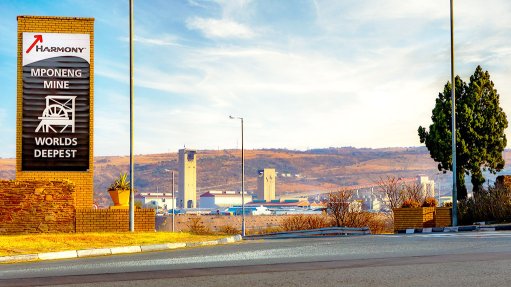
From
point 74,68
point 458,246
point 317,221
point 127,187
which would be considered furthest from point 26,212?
point 317,221

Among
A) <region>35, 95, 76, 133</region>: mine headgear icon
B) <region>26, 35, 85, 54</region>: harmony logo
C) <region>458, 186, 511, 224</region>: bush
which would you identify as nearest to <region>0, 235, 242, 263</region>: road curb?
<region>35, 95, 76, 133</region>: mine headgear icon

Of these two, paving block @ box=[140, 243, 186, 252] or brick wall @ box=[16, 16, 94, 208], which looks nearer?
paving block @ box=[140, 243, 186, 252]

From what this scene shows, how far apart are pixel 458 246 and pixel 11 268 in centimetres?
1016

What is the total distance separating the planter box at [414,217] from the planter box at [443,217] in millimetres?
194

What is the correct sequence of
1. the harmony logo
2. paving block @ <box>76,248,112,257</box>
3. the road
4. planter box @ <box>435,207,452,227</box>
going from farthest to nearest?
planter box @ <box>435,207,452,227</box>
the harmony logo
paving block @ <box>76,248,112,257</box>
the road

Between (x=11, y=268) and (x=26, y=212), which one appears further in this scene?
(x=26, y=212)

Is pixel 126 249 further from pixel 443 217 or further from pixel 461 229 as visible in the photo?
pixel 443 217

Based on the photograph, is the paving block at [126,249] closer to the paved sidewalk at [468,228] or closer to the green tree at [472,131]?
the paved sidewalk at [468,228]

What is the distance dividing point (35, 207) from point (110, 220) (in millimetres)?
2651

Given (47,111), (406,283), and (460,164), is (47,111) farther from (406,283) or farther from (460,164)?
(460,164)

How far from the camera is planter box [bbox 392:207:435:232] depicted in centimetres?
3553

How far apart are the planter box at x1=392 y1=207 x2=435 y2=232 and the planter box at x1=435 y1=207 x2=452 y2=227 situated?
194mm

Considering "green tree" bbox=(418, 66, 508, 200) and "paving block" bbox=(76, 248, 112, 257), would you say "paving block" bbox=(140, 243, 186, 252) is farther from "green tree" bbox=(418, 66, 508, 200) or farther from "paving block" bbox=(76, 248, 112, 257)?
"green tree" bbox=(418, 66, 508, 200)

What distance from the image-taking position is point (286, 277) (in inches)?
473
